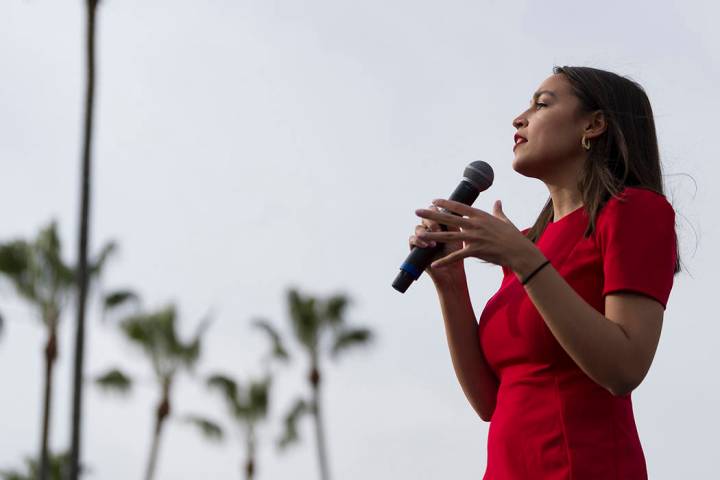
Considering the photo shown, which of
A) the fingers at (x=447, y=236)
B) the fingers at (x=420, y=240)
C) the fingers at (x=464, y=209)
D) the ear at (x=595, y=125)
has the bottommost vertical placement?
the fingers at (x=447, y=236)

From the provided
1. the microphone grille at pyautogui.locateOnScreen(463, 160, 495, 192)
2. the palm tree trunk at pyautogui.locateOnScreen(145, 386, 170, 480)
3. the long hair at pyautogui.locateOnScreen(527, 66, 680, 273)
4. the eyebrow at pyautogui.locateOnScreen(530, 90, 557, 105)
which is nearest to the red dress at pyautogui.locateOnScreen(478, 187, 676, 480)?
the long hair at pyautogui.locateOnScreen(527, 66, 680, 273)

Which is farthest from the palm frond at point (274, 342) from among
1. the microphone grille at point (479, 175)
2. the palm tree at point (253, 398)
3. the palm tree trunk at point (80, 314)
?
the microphone grille at point (479, 175)

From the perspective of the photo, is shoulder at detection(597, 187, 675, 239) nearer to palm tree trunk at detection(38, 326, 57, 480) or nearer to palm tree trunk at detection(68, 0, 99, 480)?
palm tree trunk at detection(68, 0, 99, 480)

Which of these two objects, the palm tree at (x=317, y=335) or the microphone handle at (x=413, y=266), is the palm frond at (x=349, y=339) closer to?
the palm tree at (x=317, y=335)

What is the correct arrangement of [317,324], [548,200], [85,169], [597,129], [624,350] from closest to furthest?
[624,350]
[597,129]
[548,200]
[85,169]
[317,324]

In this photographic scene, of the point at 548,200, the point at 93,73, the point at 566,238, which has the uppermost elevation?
the point at 93,73

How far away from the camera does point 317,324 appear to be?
3606 centimetres

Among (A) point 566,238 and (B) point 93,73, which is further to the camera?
(B) point 93,73

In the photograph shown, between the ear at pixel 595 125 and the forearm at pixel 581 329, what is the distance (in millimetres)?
652

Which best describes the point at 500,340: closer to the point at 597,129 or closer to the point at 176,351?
the point at 597,129

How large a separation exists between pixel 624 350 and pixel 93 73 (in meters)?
13.5

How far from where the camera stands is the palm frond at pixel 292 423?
34406 millimetres

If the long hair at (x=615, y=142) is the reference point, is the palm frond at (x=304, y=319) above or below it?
above

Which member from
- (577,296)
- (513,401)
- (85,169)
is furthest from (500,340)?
(85,169)
